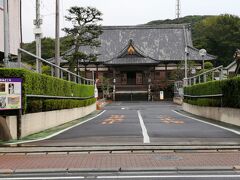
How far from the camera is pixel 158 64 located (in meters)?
71.8

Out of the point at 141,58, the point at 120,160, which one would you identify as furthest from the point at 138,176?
the point at 141,58

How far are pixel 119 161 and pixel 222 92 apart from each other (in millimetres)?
11764

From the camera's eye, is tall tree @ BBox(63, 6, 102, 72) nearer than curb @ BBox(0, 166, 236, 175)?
No

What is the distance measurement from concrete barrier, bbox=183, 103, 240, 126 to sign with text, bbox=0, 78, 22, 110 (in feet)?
30.0

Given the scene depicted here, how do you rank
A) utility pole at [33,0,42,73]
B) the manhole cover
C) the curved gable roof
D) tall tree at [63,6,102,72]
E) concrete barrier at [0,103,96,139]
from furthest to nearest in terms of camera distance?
the curved gable roof
tall tree at [63,6,102,72]
utility pole at [33,0,42,73]
concrete barrier at [0,103,96,139]
the manhole cover

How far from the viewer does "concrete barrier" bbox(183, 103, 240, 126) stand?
18.5 m

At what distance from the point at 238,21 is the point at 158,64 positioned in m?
29.4

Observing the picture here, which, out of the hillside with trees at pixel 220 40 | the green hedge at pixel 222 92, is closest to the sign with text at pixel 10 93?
the green hedge at pixel 222 92

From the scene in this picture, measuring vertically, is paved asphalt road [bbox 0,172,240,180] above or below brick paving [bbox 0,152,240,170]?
below

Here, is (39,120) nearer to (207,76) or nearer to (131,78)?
(207,76)

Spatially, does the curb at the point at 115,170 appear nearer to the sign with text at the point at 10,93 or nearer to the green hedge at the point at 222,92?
the sign with text at the point at 10,93

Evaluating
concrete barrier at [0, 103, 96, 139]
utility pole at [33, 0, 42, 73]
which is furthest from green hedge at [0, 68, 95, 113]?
utility pole at [33, 0, 42, 73]

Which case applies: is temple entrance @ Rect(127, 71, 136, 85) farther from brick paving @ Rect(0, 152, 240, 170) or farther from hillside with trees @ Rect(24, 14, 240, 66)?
brick paving @ Rect(0, 152, 240, 170)

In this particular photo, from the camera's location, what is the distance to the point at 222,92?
20734 mm
